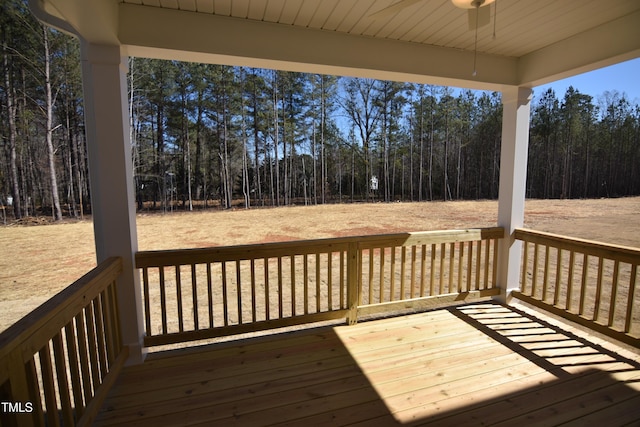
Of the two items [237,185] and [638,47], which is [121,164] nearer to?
[638,47]

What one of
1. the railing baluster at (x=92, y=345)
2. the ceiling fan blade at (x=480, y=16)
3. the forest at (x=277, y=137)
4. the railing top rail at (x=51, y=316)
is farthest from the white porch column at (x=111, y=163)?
the forest at (x=277, y=137)

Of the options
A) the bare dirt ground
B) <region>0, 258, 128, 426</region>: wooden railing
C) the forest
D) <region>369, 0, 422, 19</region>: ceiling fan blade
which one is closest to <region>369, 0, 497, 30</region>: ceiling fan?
<region>369, 0, 422, 19</region>: ceiling fan blade

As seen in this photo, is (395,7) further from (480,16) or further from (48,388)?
(48,388)

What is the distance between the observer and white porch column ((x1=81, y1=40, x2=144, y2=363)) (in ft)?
6.95

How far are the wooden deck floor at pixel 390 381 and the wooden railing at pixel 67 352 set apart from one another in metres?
0.19

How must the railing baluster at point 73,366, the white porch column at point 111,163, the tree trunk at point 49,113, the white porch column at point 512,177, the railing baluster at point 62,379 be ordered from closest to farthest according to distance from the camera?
the railing baluster at point 62,379
the railing baluster at point 73,366
the white porch column at point 111,163
the white porch column at point 512,177
the tree trunk at point 49,113

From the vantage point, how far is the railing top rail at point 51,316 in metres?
1.04

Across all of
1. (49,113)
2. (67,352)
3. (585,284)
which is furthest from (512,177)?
(49,113)

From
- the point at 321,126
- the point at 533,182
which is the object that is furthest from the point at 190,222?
the point at 533,182

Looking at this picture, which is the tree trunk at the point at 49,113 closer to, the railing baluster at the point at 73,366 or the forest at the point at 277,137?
the forest at the point at 277,137

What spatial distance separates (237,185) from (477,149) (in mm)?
19845

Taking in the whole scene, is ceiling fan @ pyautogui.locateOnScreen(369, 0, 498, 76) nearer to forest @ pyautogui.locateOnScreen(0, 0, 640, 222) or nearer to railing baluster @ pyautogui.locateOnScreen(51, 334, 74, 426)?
railing baluster @ pyautogui.locateOnScreen(51, 334, 74, 426)

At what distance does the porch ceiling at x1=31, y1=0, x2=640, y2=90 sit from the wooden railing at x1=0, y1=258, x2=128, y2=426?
1.52m

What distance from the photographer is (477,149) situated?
25.8m
